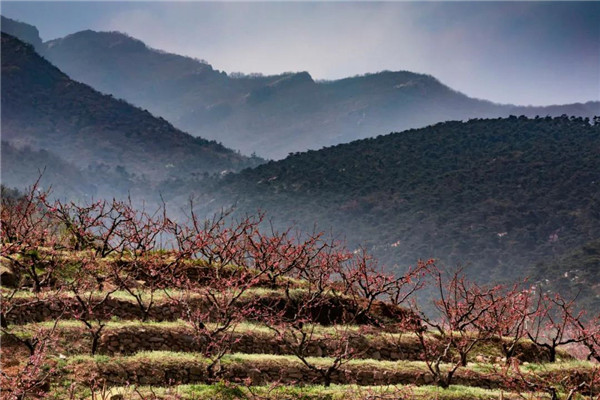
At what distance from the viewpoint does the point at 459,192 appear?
96812 mm

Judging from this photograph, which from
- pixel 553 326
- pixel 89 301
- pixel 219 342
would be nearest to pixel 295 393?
pixel 219 342

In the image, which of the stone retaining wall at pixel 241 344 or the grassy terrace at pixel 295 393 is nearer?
the grassy terrace at pixel 295 393

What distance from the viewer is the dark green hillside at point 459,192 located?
278 feet

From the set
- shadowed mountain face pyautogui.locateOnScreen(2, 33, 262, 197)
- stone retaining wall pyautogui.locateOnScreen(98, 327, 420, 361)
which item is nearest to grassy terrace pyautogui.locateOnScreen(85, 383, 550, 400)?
stone retaining wall pyautogui.locateOnScreen(98, 327, 420, 361)

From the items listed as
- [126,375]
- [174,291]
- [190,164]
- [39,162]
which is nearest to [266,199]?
[190,164]

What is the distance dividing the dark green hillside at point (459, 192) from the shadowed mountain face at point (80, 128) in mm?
60069

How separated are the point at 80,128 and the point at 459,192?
5010 inches

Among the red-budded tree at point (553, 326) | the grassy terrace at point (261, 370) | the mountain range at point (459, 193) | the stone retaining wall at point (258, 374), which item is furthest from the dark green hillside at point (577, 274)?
the stone retaining wall at point (258, 374)

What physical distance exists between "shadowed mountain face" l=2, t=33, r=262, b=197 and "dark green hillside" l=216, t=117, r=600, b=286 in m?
60.1

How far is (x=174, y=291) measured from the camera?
27156 mm

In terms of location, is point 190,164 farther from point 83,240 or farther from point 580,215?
point 83,240

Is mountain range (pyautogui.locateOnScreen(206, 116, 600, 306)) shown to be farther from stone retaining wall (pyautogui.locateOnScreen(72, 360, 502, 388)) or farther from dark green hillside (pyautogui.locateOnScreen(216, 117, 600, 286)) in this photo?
stone retaining wall (pyautogui.locateOnScreen(72, 360, 502, 388))

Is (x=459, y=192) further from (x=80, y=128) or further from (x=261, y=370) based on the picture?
(x=80, y=128)

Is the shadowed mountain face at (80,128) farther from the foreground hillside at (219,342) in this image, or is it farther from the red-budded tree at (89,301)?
the red-budded tree at (89,301)
